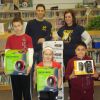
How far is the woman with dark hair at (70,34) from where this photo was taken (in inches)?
163

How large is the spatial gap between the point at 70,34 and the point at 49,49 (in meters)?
0.63

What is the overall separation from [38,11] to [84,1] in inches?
242

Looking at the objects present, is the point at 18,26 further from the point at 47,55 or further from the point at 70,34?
the point at 70,34

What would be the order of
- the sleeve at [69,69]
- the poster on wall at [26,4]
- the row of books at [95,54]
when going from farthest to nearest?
the poster on wall at [26,4] → the row of books at [95,54] → the sleeve at [69,69]

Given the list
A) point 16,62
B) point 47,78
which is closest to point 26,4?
point 16,62

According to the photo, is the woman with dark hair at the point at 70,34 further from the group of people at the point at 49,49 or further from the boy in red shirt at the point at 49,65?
the boy in red shirt at the point at 49,65

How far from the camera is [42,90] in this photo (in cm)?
359

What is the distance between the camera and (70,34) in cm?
416

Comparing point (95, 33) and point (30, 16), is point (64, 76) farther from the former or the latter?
point (30, 16)

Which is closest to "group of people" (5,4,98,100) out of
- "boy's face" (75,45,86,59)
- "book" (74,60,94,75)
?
"boy's face" (75,45,86,59)

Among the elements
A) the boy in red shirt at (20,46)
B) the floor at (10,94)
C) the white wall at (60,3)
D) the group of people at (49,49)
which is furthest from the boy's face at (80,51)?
the white wall at (60,3)

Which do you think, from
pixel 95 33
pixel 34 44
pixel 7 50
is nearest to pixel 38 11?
pixel 34 44

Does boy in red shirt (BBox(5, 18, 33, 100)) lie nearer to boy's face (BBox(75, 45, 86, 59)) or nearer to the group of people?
the group of people

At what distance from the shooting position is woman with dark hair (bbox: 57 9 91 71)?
13.6ft
